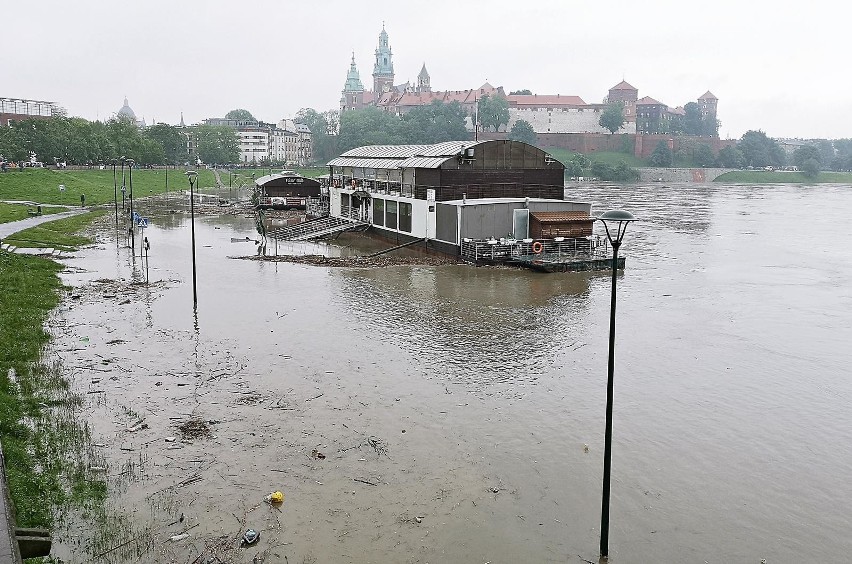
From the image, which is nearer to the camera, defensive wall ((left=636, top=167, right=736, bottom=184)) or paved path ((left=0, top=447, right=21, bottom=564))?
paved path ((left=0, top=447, right=21, bottom=564))

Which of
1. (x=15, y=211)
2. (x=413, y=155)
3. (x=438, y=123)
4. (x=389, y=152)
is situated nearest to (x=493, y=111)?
(x=438, y=123)

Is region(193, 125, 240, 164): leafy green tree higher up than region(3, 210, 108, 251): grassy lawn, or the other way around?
region(193, 125, 240, 164): leafy green tree

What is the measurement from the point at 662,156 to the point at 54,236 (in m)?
152

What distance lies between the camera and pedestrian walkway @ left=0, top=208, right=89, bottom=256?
4106cm

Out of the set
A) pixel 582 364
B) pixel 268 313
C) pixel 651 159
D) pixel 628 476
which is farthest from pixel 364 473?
pixel 651 159

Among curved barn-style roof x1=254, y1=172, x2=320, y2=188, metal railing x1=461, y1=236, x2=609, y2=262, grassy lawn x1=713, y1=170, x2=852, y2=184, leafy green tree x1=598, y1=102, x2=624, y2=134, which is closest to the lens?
metal railing x1=461, y1=236, x2=609, y2=262

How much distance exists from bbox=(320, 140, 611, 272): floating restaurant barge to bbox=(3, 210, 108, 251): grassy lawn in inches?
783

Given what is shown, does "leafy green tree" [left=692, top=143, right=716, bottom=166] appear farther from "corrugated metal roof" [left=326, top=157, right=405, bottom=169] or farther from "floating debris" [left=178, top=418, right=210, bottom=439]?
"floating debris" [left=178, top=418, right=210, bottom=439]

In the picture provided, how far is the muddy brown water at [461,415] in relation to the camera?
13.5 m

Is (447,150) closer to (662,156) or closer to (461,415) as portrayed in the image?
(461,415)

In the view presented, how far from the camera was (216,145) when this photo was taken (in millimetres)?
147125

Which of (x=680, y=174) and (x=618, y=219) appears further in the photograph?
(x=680, y=174)

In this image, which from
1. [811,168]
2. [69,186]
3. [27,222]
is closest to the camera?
[27,222]

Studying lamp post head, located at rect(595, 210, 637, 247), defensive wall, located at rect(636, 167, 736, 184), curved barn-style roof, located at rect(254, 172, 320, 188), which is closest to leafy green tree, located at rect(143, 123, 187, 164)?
curved barn-style roof, located at rect(254, 172, 320, 188)
